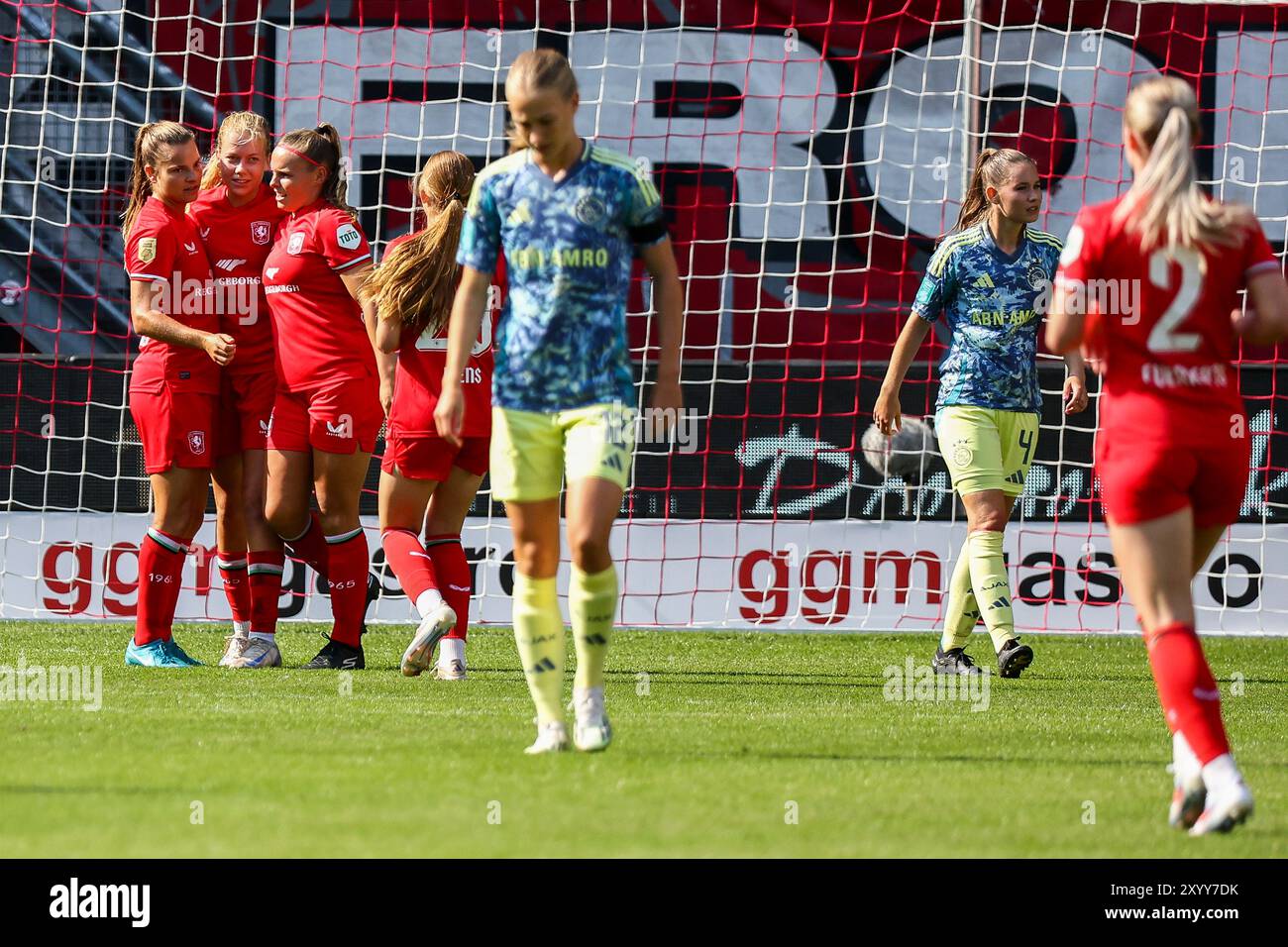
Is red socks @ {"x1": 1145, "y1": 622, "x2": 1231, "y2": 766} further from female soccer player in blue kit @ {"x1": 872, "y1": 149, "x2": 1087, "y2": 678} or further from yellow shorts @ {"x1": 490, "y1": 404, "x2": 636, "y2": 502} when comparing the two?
female soccer player in blue kit @ {"x1": 872, "y1": 149, "x2": 1087, "y2": 678}

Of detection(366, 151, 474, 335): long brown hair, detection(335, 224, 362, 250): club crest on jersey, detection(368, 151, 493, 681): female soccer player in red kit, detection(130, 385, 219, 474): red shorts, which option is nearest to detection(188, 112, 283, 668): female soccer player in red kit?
detection(130, 385, 219, 474): red shorts

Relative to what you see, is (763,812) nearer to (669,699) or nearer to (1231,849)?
(1231,849)

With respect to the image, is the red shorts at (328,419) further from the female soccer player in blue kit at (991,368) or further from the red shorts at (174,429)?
the female soccer player in blue kit at (991,368)

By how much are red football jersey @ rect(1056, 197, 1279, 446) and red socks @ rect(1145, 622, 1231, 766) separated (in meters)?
0.42

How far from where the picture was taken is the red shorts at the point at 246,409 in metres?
7.07

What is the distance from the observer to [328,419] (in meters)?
6.77

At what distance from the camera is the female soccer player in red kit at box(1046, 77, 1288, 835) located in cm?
372

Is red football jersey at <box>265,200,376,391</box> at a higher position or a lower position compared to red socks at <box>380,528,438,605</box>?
higher

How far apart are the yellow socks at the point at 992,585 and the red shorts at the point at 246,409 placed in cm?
288

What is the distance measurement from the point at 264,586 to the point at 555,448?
9.20ft

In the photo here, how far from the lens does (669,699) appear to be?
623cm

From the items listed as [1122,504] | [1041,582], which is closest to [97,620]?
[1041,582]

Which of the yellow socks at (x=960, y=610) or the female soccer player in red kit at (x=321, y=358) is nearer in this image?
the female soccer player in red kit at (x=321, y=358)

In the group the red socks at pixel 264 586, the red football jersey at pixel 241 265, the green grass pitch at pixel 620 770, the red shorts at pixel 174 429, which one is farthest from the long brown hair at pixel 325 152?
the green grass pitch at pixel 620 770
